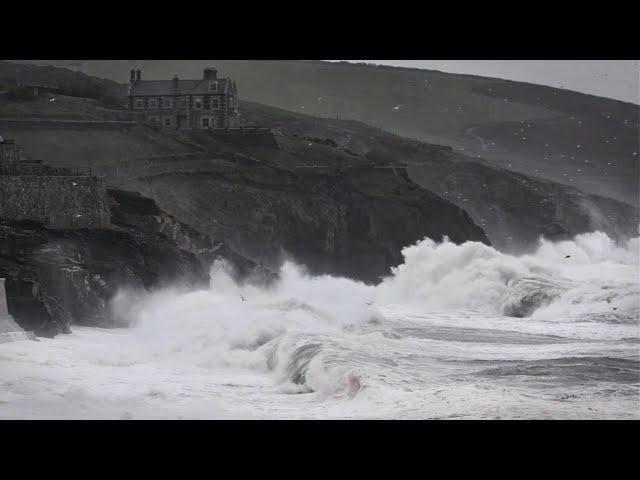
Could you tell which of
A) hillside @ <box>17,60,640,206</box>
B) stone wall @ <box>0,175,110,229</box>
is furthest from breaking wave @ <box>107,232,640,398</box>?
hillside @ <box>17,60,640,206</box>

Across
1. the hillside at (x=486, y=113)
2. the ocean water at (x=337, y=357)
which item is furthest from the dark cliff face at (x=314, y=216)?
the hillside at (x=486, y=113)

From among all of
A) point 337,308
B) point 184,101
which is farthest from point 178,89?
point 337,308

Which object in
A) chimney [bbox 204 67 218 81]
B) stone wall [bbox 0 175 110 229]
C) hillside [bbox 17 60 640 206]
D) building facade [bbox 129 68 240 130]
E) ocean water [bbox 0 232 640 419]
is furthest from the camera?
hillside [bbox 17 60 640 206]

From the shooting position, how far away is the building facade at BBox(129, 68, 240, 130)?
61.2 m

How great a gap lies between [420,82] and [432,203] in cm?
3416

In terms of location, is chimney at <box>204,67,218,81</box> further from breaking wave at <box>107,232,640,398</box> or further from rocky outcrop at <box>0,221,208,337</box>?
rocky outcrop at <box>0,221,208,337</box>

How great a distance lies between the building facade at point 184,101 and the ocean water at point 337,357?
750 inches

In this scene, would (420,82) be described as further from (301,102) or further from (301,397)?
(301,397)

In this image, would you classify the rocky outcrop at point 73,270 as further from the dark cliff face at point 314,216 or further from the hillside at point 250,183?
the dark cliff face at point 314,216

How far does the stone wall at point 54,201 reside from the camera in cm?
3278

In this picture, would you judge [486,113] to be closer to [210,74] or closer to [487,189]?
[487,189]

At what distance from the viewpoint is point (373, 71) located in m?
88.9
